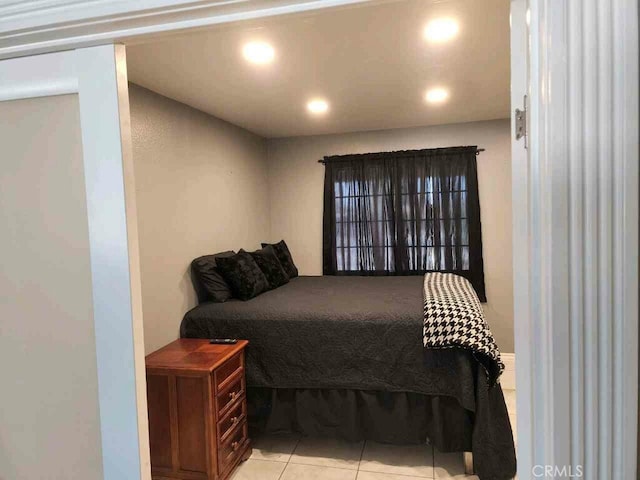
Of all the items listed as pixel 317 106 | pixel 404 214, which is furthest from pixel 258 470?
pixel 404 214

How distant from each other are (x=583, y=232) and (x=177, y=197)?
2.60 m

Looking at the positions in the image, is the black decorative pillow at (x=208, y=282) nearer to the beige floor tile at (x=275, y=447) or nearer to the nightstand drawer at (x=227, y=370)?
the nightstand drawer at (x=227, y=370)

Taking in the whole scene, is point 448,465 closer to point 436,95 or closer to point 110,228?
point 110,228

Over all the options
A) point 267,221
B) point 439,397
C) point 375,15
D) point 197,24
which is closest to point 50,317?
point 197,24

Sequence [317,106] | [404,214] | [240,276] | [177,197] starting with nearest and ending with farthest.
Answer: [177,197] < [240,276] < [317,106] < [404,214]

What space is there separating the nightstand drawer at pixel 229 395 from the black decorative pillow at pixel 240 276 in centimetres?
64

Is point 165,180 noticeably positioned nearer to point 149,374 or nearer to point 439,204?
point 149,374

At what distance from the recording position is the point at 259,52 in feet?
6.72

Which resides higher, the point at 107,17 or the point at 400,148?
the point at 400,148

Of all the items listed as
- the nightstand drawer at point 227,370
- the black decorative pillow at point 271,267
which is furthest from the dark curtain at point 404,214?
the nightstand drawer at point 227,370

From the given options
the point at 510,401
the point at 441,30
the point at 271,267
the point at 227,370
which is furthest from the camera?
the point at 271,267

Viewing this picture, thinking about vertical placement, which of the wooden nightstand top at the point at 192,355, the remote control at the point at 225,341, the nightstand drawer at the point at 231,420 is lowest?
the nightstand drawer at the point at 231,420

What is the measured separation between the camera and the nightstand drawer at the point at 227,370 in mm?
2231

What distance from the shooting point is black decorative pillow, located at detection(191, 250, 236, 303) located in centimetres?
291
